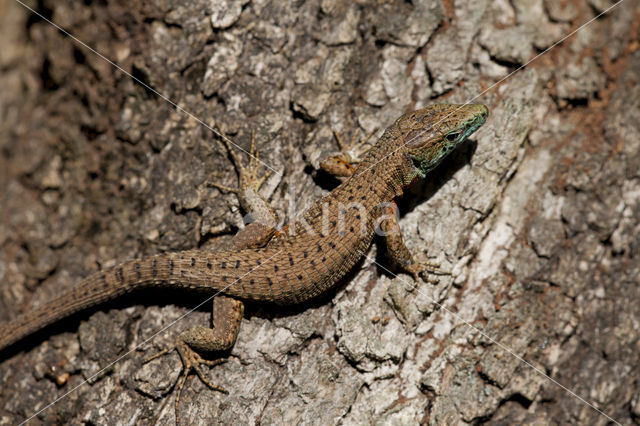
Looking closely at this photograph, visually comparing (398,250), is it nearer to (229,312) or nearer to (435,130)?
(435,130)

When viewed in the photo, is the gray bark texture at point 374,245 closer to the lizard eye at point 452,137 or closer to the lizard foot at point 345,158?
the lizard foot at point 345,158

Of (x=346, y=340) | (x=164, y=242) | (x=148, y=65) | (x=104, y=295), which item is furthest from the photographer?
(x=148, y=65)

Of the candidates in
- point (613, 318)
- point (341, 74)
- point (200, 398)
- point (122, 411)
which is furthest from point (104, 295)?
point (613, 318)

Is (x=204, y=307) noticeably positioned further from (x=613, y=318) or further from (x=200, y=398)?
(x=613, y=318)

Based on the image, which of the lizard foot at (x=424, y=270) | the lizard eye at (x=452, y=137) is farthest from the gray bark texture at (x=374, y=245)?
the lizard eye at (x=452, y=137)

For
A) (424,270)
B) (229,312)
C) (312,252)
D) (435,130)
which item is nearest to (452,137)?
(435,130)

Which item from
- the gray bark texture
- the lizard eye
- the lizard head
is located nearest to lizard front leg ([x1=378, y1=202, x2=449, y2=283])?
the gray bark texture
